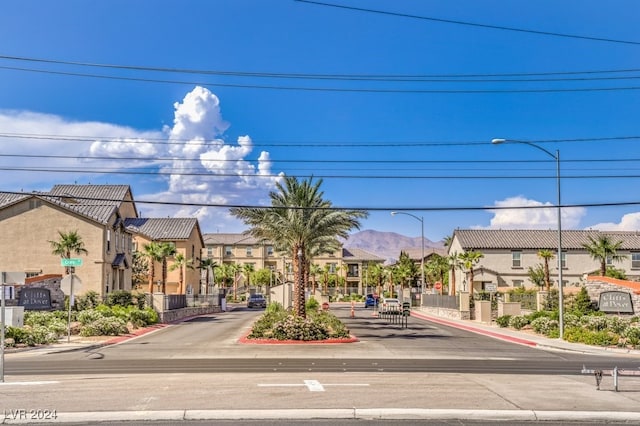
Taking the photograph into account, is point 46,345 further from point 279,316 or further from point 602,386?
point 602,386

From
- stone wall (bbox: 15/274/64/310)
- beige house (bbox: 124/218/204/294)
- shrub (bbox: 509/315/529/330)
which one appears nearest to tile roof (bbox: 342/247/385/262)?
beige house (bbox: 124/218/204/294)

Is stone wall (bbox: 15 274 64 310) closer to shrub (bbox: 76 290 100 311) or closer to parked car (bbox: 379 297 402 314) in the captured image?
→ shrub (bbox: 76 290 100 311)

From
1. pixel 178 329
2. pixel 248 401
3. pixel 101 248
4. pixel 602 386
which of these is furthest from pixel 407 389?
pixel 101 248

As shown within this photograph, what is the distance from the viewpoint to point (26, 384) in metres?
15.8

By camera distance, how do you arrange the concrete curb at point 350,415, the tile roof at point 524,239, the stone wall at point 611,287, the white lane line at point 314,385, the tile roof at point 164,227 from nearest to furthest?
the concrete curb at point 350,415
the white lane line at point 314,385
the stone wall at point 611,287
the tile roof at point 524,239
the tile roof at point 164,227

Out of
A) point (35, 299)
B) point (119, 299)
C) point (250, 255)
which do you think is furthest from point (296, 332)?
point (250, 255)

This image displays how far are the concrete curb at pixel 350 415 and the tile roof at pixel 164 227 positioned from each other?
6671cm

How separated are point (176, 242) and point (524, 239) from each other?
42.2 m

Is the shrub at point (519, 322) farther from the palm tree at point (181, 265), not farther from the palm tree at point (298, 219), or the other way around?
the palm tree at point (181, 265)

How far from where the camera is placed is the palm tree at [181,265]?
74.0m

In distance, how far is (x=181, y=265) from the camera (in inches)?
2931

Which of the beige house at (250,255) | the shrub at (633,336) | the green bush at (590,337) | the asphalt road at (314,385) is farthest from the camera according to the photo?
the beige house at (250,255)

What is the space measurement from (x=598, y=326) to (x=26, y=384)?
28.7m

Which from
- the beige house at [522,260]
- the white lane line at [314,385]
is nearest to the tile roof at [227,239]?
the beige house at [522,260]
